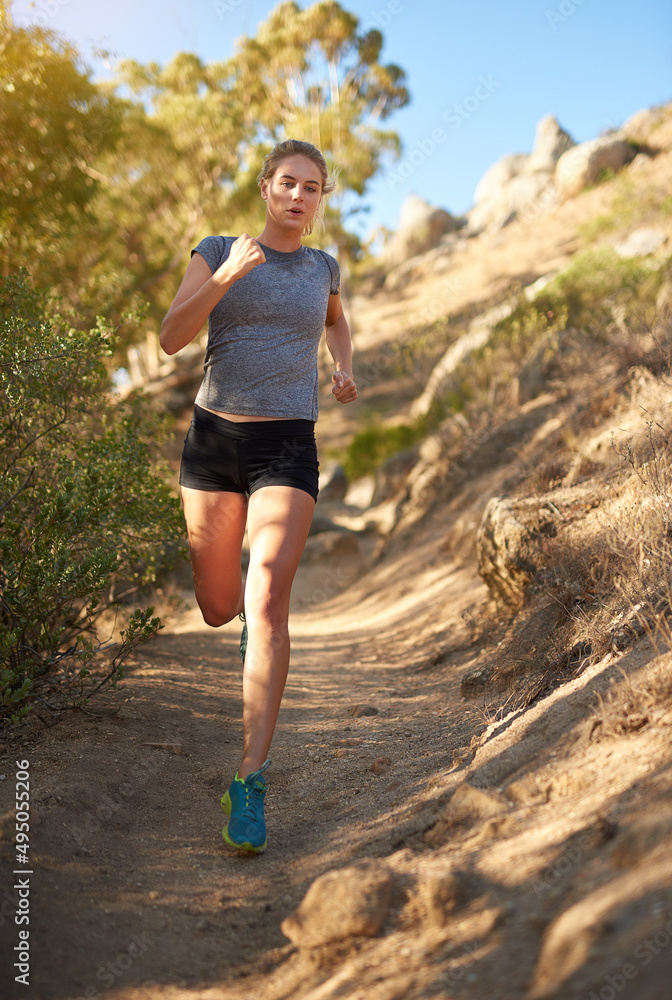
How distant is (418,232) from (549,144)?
6692mm

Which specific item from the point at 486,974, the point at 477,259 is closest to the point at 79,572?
the point at 486,974

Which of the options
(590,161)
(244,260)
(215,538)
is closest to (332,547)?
(215,538)

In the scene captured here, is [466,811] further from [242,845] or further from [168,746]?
[168,746]

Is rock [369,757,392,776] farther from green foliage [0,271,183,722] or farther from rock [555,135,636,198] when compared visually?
rock [555,135,636,198]

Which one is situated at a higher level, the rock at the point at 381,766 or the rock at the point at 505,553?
the rock at the point at 505,553

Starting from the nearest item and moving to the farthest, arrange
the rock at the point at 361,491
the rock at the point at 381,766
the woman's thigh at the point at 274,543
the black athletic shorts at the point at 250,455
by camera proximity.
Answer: the woman's thigh at the point at 274,543 → the black athletic shorts at the point at 250,455 → the rock at the point at 381,766 → the rock at the point at 361,491

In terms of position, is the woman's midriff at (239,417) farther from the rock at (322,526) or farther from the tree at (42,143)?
the rock at (322,526)

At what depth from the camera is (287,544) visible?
2.43m

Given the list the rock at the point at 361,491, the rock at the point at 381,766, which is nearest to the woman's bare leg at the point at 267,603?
the rock at the point at 381,766

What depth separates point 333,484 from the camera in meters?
15.0

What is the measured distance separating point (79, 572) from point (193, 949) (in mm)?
1544

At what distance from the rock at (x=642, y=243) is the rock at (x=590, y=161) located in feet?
38.0

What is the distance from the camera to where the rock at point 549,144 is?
31.6m

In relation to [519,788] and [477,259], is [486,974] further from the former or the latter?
[477,259]
